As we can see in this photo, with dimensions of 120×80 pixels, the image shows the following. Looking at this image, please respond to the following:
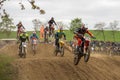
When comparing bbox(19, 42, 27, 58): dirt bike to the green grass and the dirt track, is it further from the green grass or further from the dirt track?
the green grass

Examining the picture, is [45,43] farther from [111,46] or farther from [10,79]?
[10,79]

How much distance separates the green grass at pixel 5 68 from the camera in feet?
61.2

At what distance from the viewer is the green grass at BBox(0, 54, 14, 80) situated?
18669 millimetres

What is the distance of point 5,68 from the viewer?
20.6 m

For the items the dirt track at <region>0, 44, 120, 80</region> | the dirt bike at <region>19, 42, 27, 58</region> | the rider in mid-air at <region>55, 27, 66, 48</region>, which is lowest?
the dirt track at <region>0, 44, 120, 80</region>

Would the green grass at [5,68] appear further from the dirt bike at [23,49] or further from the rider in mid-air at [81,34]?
the rider in mid-air at [81,34]

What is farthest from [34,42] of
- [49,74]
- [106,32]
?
[106,32]

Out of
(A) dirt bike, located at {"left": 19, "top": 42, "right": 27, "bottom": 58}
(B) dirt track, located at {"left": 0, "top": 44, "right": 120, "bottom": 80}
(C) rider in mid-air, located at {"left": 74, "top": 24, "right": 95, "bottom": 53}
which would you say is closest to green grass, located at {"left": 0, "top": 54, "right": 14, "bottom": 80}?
(B) dirt track, located at {"left": 0, "top": 44, "right": 120, "bottom": 80}

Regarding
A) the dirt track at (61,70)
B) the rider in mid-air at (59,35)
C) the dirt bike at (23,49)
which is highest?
the rider in mid-air at (59,35)

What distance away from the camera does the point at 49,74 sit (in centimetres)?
2144

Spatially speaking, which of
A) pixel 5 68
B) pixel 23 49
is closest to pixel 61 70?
pixel 5 68

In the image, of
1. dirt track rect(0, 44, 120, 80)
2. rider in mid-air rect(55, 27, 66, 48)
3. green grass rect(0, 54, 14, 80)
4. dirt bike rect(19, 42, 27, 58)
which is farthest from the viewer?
dirt bike rect(19, 42, 27, 58)

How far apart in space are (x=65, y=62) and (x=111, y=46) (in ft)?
51.3

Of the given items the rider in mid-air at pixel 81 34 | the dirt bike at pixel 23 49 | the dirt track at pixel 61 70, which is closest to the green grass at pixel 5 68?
the dirt track at pixel 61 70
